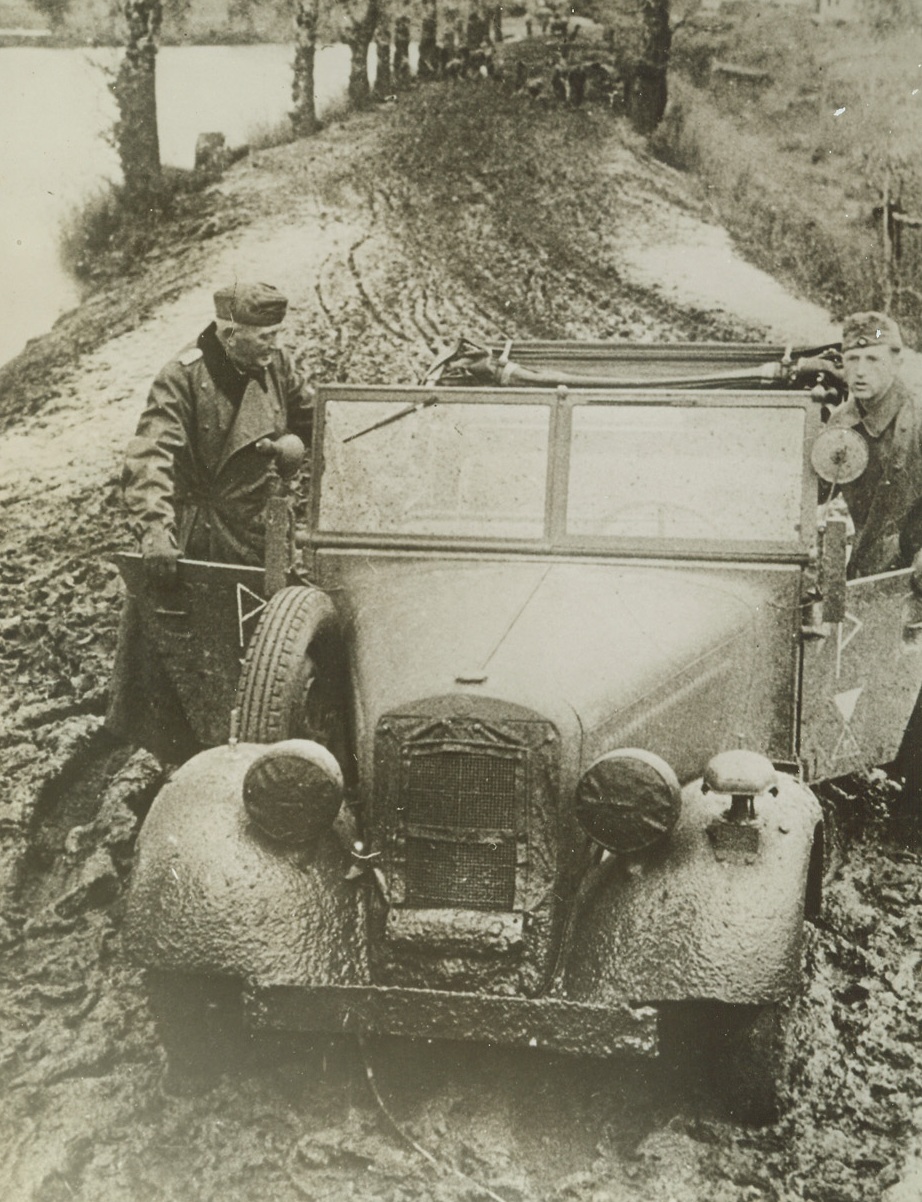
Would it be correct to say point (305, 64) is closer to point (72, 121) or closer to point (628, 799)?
point (72, 121)

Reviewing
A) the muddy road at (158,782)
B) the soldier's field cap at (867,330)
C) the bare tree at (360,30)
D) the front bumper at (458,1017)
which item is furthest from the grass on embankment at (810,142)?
the front bumper at (458,1017)

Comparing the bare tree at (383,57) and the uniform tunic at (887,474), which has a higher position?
the bare tree at (383,57)

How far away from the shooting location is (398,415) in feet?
13.8

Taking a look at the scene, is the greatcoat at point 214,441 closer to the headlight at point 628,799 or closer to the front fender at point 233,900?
the front fender at point 233,900

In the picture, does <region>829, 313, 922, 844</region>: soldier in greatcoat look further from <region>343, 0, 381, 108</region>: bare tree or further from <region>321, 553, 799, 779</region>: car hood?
<region>343, 0, 381, 108</region>: bare tree

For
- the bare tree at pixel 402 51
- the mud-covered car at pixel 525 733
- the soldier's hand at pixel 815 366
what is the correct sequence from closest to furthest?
the mud-covered car at pixel 525 733 → the soldier's hand at pixel 815 366 → the bare tree at pixel 402 51

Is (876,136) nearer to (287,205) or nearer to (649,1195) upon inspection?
(287,205)

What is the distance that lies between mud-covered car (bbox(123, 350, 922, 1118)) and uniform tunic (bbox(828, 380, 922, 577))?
456mm

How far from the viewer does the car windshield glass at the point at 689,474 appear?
154 inches

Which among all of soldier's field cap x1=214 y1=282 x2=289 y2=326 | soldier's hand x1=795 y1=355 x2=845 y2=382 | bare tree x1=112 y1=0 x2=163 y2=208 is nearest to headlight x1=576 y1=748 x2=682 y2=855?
soldier's hand x1=795 y1=355 x2=845 y2=382

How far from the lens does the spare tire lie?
3469 mm

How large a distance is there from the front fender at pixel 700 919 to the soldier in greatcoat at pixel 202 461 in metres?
1.89

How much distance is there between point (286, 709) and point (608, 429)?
1350 millimetres

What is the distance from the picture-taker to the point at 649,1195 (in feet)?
9.74
